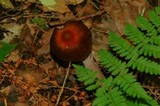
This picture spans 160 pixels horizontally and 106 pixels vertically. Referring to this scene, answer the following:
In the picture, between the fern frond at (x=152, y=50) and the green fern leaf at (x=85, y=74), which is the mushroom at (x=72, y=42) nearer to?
the green fern leaf at (x=85, y=74)

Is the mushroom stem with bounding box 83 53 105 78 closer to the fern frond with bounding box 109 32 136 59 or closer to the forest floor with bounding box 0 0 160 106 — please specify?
the forest floor with bounding box 0 0 160 106

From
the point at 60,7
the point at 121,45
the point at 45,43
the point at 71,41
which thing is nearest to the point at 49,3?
the point at 60,7

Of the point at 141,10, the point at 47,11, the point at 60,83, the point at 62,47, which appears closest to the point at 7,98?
the point at 60,83

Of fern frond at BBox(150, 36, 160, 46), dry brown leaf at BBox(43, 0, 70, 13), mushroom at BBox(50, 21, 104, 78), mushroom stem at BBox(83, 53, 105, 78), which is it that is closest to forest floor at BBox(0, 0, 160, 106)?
dry brown leaf at BBox(43, 0, 70, 13)

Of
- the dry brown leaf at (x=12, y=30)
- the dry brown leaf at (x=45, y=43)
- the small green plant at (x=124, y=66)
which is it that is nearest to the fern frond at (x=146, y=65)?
the small green plant at (x=124, y=66)

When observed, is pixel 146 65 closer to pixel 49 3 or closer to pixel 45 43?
pixel 45 43
